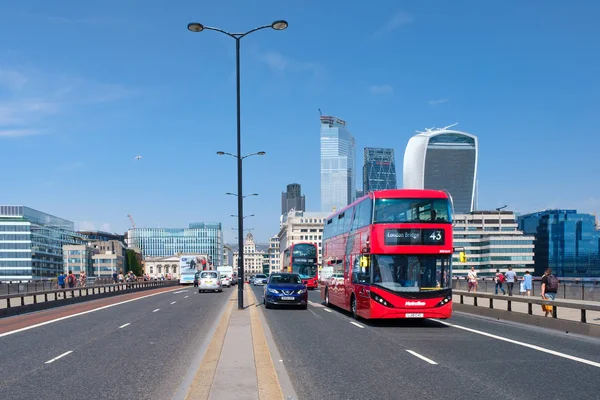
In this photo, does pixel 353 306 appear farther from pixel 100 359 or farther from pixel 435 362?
pixel 100 359

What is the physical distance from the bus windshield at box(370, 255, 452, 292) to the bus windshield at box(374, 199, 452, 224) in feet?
3.80

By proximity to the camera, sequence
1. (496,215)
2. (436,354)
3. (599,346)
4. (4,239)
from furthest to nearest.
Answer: (496,215), (4,239), (599,346), (436,354)

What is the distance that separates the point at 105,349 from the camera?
13.2 m

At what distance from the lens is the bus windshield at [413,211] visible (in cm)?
1875

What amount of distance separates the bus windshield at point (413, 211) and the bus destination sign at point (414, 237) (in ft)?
1.03

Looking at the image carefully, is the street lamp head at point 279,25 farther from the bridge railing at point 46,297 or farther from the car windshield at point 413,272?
the bridge railing at point 46,297

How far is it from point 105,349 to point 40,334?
4.51m

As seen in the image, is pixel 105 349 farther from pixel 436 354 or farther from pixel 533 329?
pixel 533 329

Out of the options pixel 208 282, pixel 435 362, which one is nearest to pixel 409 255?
pixel 435 362

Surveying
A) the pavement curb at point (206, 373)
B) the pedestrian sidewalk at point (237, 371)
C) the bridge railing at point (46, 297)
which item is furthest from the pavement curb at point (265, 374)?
the bridge railing at point (46, 297)

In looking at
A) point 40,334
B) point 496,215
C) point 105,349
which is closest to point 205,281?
point 40,334

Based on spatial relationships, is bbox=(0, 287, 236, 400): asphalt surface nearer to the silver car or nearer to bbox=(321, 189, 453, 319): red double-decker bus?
bbox=(321, 189, 453, 319): red double-decker bus

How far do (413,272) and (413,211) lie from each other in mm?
1903

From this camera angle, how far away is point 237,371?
9477 mm
